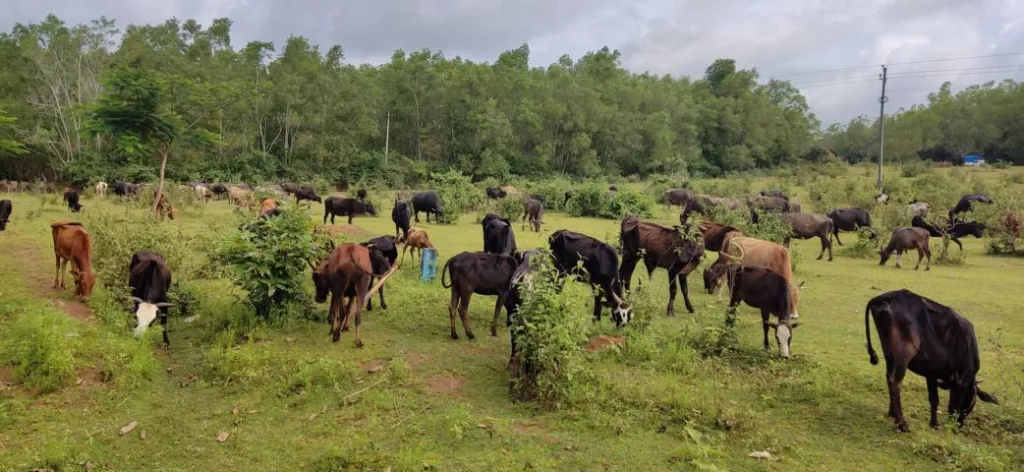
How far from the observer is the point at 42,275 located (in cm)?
1033

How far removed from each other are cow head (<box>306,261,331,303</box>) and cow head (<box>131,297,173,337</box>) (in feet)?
6.45

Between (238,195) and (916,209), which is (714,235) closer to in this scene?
(916,209)

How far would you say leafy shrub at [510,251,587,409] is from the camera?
19.9 ft

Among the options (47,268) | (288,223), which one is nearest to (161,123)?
(47,268)

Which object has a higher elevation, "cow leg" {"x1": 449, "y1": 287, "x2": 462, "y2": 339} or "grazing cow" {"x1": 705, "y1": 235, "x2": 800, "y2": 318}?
"grazing cow" {"x1": 705, "y1": 235, "x2": 800, "y2": 318}

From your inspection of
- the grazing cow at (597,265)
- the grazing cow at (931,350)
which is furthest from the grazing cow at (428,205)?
the grazing cow at (931,350)

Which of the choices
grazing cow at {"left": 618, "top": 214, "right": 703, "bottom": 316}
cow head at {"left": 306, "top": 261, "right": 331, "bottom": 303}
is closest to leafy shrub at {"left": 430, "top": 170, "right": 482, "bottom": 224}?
grazing cow at {"left": 618, "top": 214, "right": 703, "bottom": 316}

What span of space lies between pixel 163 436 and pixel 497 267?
431 cm

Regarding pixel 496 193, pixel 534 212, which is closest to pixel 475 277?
pixel 534 212

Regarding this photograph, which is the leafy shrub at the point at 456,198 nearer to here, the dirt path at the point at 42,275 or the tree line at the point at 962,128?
the dirt path at the point at 42,275

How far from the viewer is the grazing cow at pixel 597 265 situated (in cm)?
852

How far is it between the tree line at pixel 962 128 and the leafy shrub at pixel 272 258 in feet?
199

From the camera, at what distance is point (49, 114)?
35.9 metres

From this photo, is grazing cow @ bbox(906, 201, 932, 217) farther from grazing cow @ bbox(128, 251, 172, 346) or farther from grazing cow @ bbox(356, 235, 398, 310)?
grazing cow @ bbox(128, 251, 172, 346)
